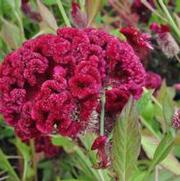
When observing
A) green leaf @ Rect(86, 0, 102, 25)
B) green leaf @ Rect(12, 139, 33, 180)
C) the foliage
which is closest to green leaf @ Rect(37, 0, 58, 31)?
the foliage

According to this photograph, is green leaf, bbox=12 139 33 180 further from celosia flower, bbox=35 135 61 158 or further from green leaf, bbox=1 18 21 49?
green leaf, bbox=1 18 21 49

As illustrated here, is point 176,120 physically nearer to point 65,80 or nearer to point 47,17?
point 65,80

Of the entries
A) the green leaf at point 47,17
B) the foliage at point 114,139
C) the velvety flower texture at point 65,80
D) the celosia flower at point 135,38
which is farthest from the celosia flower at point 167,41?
the velvety flower texture at point 65,80

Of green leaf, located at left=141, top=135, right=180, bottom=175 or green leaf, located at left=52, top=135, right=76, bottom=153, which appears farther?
green leaf, located at left=52, top=135, right=76, bottom=153

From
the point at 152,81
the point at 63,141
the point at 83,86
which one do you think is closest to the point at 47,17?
the point at 63,141

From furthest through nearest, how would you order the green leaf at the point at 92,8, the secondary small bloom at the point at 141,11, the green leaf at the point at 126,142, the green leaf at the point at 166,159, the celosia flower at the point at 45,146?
the secondary small bloom at the point at 141,11
the celosia flower at the point at 45,146
the green leaf at the point at 92,8
the green leaf at the point at 166,159
the green leaf at the point at 126,142

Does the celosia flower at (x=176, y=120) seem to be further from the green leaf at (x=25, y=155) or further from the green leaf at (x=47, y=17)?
the green leaf at (x=25, y=155)
